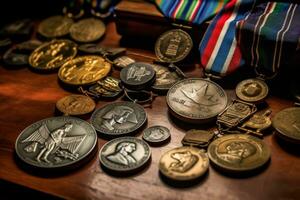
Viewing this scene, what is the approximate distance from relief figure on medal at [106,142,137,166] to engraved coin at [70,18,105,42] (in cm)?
98

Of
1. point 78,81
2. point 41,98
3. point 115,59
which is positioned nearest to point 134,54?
point 115,59

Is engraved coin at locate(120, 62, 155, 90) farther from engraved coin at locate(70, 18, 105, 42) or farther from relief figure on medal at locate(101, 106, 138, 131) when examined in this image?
engraved coin at locate(70, 18, 105, 42)

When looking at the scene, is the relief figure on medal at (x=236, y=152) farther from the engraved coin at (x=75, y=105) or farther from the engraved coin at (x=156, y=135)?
the engraved coin at (x=75, y=105)

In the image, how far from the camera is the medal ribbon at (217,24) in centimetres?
214

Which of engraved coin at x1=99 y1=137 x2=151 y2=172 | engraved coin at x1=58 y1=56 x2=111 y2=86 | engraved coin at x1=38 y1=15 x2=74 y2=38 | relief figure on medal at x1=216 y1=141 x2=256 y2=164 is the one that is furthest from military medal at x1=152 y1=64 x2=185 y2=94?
engraved coin at x1=38 y1=15 x2=74 y2=38

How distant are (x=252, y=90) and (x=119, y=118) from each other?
0.63 metres

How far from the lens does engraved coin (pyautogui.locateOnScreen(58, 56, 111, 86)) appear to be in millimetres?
2207

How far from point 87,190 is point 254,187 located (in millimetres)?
628

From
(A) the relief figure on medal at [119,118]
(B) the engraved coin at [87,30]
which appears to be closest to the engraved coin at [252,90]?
(A) the relief figure on medal at [119,118]

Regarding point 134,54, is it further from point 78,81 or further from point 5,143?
point 5,143

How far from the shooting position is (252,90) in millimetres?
1984

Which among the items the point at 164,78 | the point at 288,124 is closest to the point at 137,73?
the point at 164,78

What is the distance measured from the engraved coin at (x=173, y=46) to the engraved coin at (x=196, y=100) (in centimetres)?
21

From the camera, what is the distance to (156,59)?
2314mm
